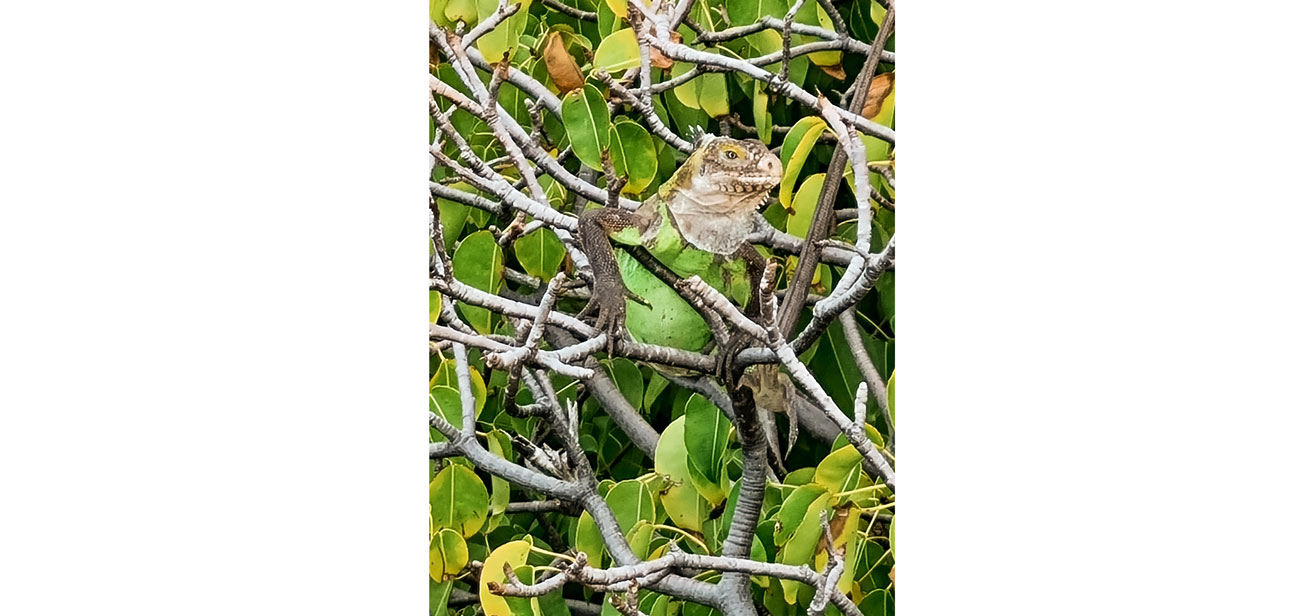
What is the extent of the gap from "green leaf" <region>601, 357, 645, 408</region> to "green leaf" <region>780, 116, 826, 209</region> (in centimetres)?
35

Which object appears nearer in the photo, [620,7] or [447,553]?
[620,7]

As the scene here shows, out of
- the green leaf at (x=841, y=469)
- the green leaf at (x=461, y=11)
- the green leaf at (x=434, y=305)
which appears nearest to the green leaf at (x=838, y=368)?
the green leaf at (x=841, y=469)

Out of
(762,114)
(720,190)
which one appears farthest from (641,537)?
(762,114)

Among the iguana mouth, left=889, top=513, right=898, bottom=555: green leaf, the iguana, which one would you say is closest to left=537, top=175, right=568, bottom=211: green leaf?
the iguana

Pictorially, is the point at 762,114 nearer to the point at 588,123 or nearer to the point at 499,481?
the point at 588,123

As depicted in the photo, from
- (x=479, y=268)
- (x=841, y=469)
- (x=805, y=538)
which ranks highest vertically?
(x=479, y=268)

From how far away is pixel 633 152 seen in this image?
188 centimetres

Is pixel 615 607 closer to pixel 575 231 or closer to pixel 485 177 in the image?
pixel 575 231

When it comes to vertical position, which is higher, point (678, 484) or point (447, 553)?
point (678, 484)

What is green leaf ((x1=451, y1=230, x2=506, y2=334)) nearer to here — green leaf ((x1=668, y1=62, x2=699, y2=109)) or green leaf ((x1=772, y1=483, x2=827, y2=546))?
green leaf ((x1=668, y1=62, x2=699, y2=109))

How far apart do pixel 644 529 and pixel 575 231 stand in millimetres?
478

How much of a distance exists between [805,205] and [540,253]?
16.7 inches

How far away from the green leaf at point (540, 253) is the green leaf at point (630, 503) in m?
0.35
